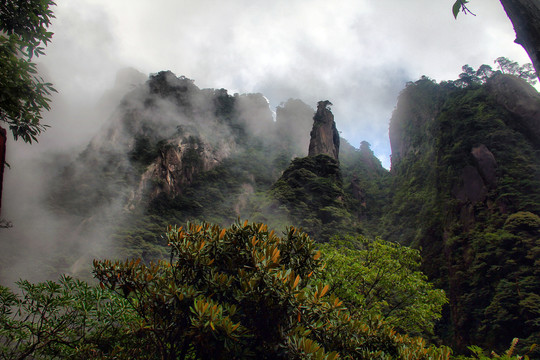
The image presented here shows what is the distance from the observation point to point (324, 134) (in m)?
61.8

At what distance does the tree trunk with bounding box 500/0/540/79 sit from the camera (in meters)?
2.53

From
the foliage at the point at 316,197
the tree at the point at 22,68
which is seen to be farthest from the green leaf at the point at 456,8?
the foliage at the point at 316,197

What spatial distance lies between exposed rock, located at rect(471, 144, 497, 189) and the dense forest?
0.65ft

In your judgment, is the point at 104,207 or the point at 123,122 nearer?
the point at 104,207

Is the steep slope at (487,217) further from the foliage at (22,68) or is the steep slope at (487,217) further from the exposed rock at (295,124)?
the exposed rock at (295,124)

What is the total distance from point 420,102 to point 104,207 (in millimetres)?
77699

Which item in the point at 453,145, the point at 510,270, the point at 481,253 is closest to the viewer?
the point at 510,270

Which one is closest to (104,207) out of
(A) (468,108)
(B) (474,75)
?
(A) (468,108)

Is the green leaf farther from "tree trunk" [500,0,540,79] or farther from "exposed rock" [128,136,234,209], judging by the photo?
"exposed rock" [128,136,234,209]

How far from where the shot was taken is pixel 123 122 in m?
67.1

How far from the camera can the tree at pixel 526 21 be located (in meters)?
2.53

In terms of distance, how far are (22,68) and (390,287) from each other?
48.9 ft

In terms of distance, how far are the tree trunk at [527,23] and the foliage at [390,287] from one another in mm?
10624

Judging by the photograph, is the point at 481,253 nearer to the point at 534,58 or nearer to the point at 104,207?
the point at 534,58
